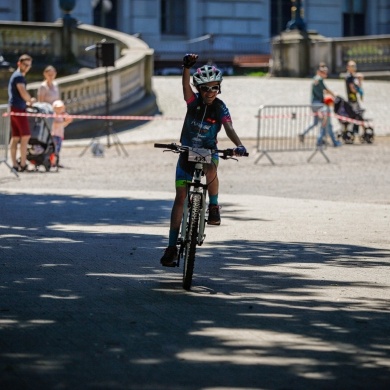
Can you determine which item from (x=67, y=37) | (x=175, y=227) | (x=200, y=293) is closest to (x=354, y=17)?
(x=67, y=37)

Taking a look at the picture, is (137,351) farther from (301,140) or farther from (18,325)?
(301,140)

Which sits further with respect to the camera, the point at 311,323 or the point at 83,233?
the point at 83,233

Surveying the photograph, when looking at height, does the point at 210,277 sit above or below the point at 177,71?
above

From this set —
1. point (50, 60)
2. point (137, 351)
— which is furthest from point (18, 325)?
point (50, 60)

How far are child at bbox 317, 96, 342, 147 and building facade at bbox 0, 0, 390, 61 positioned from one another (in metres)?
21.9

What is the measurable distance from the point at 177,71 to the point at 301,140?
22.8 meters

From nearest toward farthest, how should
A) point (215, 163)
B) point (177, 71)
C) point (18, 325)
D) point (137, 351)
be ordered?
1. point (137, 351)
2. point (18, 325)
3. point (215, 163)
4. point (177, 71)

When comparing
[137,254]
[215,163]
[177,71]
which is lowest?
[177,71]

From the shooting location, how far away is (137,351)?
26.6 feet

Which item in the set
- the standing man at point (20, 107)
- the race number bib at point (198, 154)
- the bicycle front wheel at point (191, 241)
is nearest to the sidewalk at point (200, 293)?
the bicycle front wheel at point (191, 241)

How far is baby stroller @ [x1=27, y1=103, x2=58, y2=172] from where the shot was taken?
78.2ft

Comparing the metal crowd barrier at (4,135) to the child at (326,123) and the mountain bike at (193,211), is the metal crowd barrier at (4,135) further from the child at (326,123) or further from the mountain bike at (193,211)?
the mountain bike at (193,211)

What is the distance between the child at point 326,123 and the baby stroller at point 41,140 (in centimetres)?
594

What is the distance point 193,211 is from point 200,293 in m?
0.63
